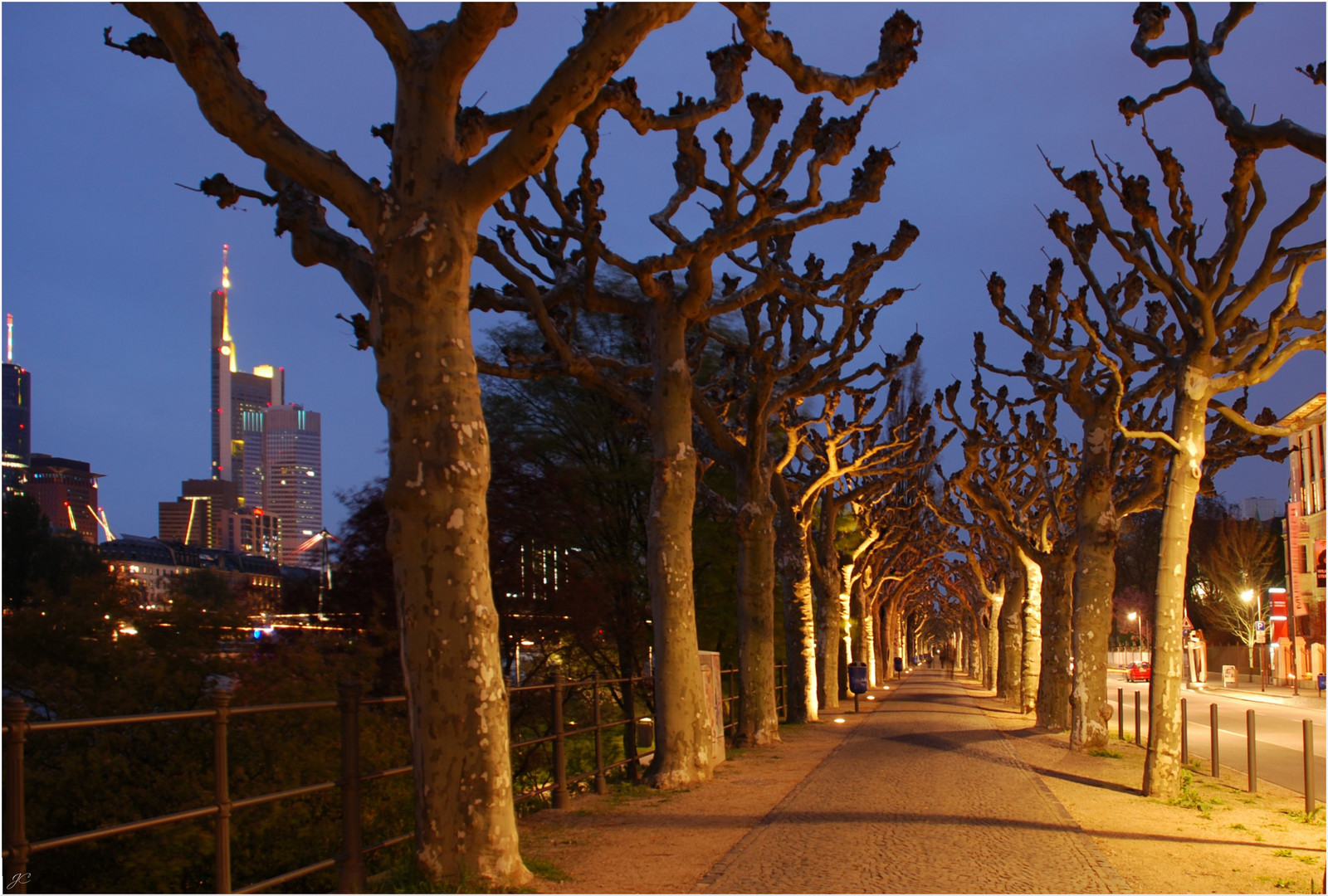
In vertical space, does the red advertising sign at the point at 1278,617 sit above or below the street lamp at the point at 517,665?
below

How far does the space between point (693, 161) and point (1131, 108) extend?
4925mm

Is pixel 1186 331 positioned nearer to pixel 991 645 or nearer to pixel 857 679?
pixel 857 679

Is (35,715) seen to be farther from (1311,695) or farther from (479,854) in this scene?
(1311,695)

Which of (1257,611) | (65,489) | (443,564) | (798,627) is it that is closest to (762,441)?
(798,627)

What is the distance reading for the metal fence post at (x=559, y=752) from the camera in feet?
37.1

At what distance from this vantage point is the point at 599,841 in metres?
9.90

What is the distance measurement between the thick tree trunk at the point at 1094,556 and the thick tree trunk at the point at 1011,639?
16.4 meters

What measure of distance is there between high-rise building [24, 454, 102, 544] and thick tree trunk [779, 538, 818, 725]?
55164 mm

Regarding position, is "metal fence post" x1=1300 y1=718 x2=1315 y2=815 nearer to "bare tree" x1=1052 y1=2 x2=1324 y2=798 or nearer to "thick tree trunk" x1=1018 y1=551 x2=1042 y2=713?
"bare tree" x1=1052 y1=2 x2=1324 y2=798

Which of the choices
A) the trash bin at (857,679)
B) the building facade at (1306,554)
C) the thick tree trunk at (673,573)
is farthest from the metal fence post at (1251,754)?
the building facade at (1306,554)

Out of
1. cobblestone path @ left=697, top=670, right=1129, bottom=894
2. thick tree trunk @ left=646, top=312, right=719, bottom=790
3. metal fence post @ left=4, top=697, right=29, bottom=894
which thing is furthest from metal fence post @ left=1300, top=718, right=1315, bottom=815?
metal fence post @ left=4, top=697, right=29, bottom=894

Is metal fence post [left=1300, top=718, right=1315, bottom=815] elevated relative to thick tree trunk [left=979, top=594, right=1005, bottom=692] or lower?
elevated

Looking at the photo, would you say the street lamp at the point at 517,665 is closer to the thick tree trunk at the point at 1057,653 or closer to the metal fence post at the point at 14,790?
the thick tree trunk at the point at 1057,653

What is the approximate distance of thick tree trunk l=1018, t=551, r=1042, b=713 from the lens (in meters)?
26.0
